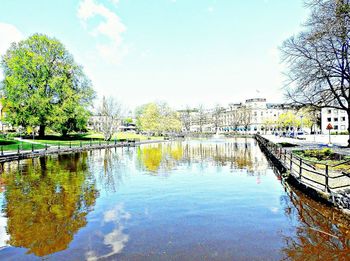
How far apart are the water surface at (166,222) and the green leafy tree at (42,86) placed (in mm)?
33793

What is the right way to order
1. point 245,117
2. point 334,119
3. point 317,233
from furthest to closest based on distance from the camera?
1. point 245,117
2. point 334,119
3. point 317,233

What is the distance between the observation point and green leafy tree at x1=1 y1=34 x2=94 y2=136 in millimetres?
45781

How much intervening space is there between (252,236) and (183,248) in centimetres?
203

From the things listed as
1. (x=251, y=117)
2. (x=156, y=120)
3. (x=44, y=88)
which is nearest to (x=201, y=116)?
(x=251, y=117)

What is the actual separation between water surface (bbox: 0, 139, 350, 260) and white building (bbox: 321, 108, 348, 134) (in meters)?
102

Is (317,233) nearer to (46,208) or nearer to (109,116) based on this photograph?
(46,208)

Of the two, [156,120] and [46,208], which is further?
[156,120]

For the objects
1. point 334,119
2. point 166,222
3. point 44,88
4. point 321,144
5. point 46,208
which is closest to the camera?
point 166,222

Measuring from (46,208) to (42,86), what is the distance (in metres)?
41.7

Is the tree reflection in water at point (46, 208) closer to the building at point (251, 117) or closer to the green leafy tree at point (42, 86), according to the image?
the green leafy tree at point (42, 86)

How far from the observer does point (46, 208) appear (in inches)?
424

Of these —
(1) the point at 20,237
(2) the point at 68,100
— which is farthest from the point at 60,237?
(2) the point at 68,100

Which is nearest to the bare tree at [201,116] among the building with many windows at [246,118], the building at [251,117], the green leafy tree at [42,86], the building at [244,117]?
the building at [244,117]

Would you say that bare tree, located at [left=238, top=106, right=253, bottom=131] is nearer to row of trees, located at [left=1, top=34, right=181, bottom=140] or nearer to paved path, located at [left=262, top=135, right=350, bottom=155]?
paved path, located at [left=262, top=135, right=350, bottom=155]
